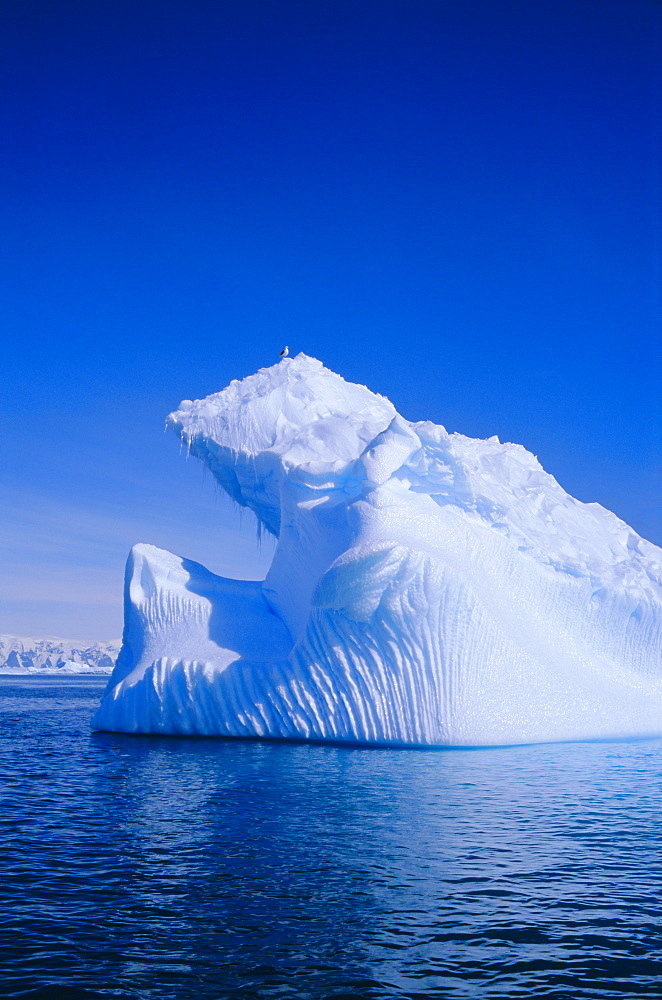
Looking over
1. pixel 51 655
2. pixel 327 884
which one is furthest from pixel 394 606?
pixel 51 655

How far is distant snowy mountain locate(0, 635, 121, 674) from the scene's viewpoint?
117 metres

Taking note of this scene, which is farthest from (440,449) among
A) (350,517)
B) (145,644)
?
(145,644)

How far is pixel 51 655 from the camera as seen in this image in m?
124

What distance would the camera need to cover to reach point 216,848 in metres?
7.75

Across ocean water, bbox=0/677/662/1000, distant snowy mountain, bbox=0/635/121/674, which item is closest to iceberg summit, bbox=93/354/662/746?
ocean water, bbox=0/677/662/1000

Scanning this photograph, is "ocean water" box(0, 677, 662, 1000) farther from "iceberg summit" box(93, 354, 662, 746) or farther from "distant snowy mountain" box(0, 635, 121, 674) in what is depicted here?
"distant snowy mountain" box(0, 635, 121, 674)

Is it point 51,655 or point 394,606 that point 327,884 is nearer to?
point 394,606

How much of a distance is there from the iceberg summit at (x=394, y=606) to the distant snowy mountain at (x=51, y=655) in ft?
322

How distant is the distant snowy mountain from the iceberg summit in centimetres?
9826

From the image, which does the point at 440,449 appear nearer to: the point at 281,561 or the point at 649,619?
the point at 281,561

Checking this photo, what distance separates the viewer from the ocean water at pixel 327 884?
4883 millimetres

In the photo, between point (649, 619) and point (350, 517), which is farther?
point (649, 619)

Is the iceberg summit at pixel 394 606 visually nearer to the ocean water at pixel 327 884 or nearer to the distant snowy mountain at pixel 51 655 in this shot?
the ocean water at pixel 327 884

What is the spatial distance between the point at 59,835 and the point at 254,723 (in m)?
8.58
